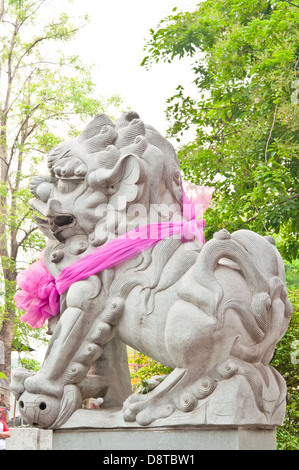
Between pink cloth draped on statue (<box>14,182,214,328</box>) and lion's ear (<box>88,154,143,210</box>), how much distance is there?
18cm

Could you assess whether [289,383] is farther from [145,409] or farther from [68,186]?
[68,186]

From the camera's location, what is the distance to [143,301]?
296cm

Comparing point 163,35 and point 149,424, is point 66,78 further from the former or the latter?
point 149,424

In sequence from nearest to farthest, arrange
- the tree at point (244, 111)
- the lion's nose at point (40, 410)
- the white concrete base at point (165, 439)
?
the white concrete base at point (165, 439) → the lion's nose at point (40, 410) → the tree at point (244, 111)

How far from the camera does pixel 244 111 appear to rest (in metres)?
8.00

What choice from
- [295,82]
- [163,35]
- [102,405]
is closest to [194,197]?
[102,405]

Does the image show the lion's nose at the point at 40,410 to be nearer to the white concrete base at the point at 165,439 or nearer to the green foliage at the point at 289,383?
the white concrete base at the point at 165,439

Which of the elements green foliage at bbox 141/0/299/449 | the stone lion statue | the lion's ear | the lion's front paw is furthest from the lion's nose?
green foliage at bbox 141/0/299/449

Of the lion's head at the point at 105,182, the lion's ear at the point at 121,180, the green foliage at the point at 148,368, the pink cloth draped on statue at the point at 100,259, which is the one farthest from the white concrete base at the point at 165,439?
the green foliage at the point at 148,368

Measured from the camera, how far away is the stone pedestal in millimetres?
2682

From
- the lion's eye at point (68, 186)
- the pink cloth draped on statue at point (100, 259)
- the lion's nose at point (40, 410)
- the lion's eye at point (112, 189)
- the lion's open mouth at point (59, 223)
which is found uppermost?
the lion's eye at point (68, 186)

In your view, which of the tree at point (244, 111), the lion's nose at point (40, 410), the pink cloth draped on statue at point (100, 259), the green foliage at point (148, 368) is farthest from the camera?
the green foliage at point (148, 368)

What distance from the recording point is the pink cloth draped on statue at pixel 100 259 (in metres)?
3.08
